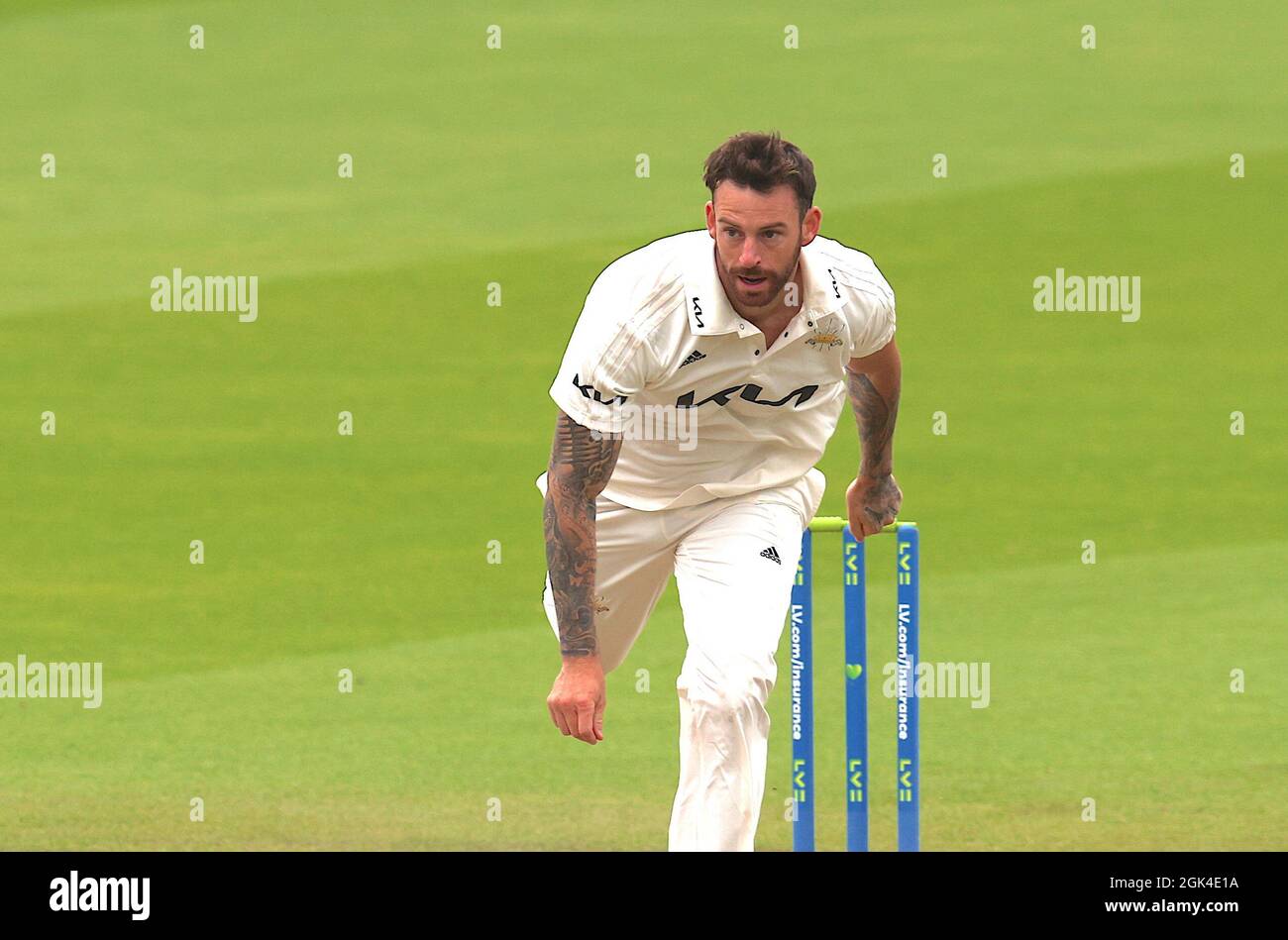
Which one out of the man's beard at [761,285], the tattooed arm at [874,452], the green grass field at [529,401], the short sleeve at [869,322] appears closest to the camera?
the man's beard at [761,285]

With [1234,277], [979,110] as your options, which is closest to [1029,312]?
[1234,277]

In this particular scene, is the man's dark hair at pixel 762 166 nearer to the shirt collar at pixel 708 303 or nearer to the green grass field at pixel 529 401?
the shirt collar at pixel 708 303

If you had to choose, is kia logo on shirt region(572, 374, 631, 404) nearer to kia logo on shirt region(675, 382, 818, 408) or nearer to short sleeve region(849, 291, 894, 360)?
kia logo on shirt region(675, 382, 818, 408)

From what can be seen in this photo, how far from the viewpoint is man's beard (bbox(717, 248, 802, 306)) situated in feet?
21.3

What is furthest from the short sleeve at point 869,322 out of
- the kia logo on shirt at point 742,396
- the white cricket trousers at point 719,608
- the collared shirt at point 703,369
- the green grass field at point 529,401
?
the green grass field at point 529,401

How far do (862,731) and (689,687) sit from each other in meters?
1.37

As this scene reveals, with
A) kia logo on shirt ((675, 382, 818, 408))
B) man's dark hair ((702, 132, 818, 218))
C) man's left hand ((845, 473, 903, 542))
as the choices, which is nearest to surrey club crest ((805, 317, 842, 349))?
kia logo on shirt ((675, 382, 818, 408))

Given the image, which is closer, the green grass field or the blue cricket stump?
the blue cricket stump

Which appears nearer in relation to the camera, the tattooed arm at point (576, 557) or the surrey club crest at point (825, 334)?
the tattooed arm at point (576, 557)

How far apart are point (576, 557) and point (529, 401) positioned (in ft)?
31.2

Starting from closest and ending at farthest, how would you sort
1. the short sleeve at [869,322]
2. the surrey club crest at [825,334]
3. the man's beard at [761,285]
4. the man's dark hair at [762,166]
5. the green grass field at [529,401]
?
the man's dark hair at [762,166] < the man's beard at [761,285] < the surrey club crest at [825,334] < the short sleeve at [869,322] < the green grass field at [529,401]

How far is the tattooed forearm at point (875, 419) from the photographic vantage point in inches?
295

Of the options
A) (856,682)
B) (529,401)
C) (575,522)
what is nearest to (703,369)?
(575,522)

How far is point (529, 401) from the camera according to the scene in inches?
633
